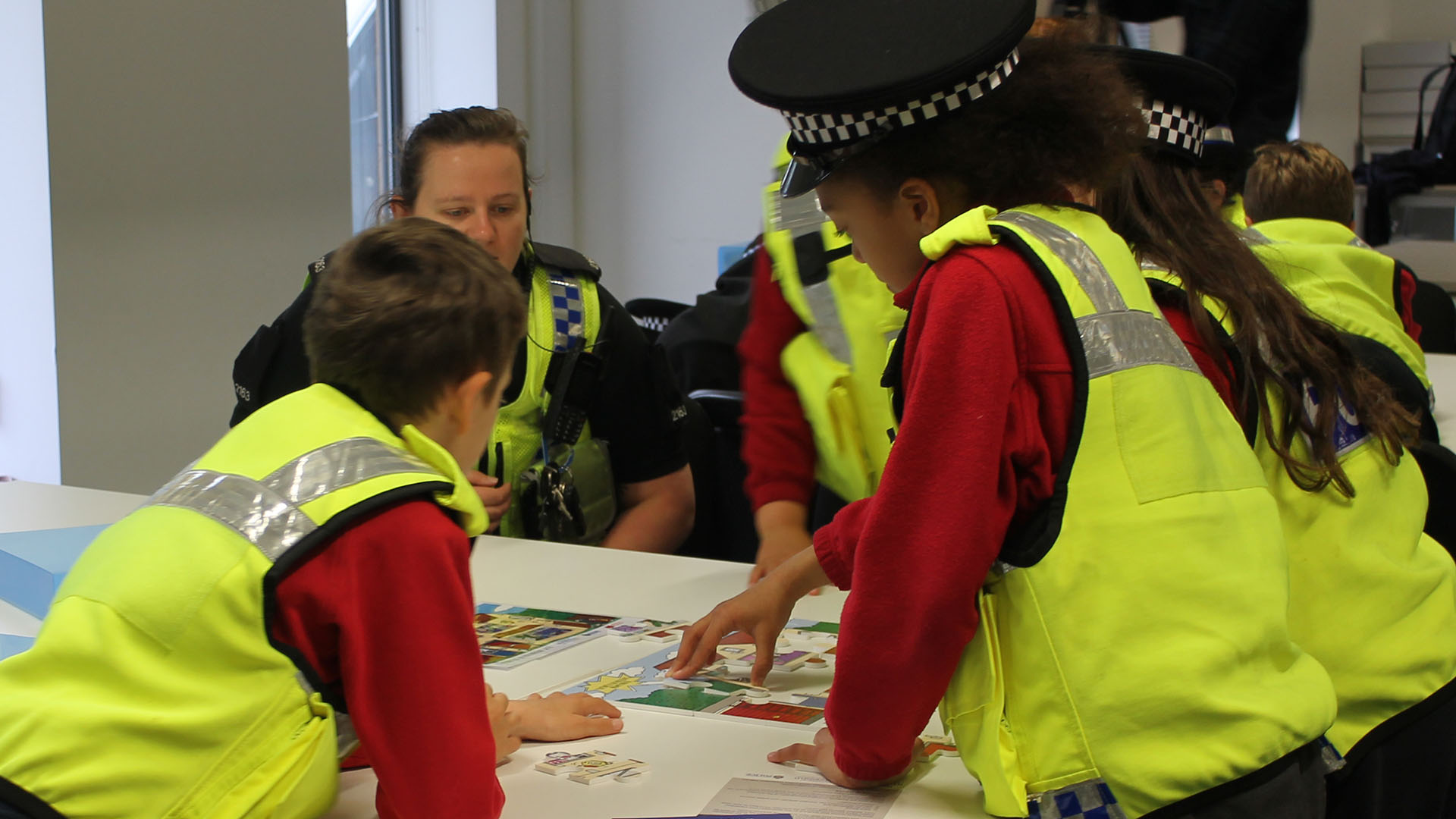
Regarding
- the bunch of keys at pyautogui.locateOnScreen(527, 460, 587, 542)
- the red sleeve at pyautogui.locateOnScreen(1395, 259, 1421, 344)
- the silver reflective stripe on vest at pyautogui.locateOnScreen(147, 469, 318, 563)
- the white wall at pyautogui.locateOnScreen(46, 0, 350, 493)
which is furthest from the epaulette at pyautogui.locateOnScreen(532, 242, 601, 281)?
the red sleeve at pyautogui.locateOnScreen(1395, 259, 1421, 344)

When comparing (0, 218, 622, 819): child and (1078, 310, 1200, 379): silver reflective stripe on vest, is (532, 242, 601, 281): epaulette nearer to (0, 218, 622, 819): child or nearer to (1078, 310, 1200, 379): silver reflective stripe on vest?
(0, 218, 622, 819): child

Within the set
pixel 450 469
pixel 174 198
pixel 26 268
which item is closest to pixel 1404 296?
pixel 450 469

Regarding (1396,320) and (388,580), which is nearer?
(388,580)

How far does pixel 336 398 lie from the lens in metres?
1.01

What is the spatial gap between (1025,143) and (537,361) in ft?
4.16

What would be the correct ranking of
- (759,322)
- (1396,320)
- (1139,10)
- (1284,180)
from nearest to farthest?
(759,322), (1139,10), (1396,320), (1284,180)

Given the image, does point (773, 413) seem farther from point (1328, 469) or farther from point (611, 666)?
point (1328, 469)

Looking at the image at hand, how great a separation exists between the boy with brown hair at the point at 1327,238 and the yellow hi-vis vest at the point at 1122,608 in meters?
1.09

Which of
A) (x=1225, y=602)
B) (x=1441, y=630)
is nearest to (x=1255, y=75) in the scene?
(x=1441, y=630)

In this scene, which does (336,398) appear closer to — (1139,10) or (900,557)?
(900,557)

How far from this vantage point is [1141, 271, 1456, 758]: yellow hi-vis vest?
1.24 metres

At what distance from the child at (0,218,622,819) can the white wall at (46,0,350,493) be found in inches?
106

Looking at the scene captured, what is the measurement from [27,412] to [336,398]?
111 inches

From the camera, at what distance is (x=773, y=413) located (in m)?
1.79
